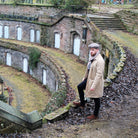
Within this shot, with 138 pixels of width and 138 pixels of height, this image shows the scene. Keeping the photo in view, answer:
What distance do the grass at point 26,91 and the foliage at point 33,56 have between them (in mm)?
1594

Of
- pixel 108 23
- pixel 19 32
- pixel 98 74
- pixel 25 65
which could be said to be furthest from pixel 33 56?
pixel 98 74

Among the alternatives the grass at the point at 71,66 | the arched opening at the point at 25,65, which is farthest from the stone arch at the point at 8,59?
the grass at the point at 71,66

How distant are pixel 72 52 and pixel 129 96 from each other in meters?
16.7

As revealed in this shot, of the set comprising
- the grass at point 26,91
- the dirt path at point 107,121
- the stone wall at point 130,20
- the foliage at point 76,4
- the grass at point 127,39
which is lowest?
the grass at point 26,91

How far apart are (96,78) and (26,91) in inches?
650

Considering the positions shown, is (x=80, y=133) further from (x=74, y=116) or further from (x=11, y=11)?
(x=11, y=11)

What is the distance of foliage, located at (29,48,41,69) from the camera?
23969 mm

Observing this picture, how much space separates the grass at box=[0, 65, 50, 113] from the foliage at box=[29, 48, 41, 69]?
1594 mm

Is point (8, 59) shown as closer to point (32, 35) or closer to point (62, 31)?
point (32, 35)

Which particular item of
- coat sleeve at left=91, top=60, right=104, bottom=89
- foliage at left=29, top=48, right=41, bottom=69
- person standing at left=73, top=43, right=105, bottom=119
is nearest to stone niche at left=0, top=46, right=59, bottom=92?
foliage at left=29, top=48, right=41, bottom=69

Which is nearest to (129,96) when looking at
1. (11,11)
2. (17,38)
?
(17,38)

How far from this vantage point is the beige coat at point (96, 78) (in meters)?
6.63

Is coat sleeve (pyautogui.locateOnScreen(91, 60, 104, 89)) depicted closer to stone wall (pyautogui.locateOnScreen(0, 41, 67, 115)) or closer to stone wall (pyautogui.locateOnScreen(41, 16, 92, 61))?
stone wall (pyautogui.locateOnScreen(0, 41, 67, 115))

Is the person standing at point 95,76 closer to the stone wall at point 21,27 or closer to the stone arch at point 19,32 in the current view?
the stone wall at point 21,27
